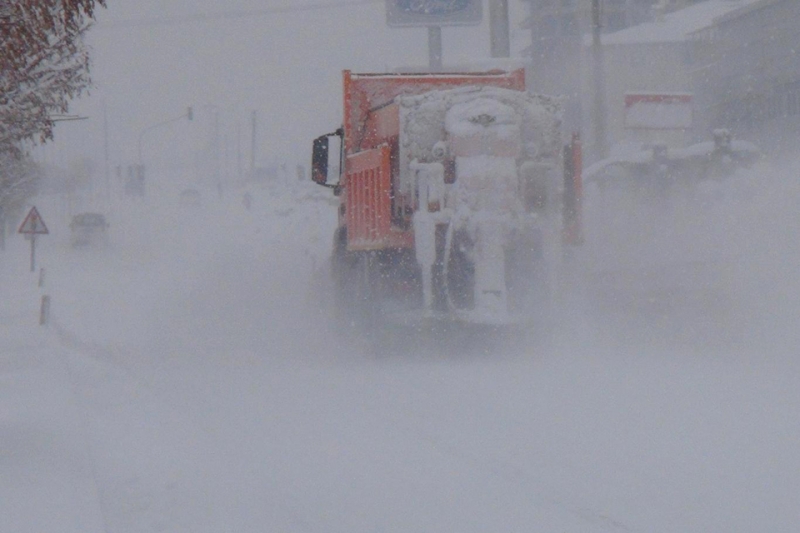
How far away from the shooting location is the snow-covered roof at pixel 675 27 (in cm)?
7150

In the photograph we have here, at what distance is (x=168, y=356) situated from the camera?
1584 centimetres

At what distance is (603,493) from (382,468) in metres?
1.58

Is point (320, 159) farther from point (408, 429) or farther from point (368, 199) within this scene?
point (408, 429)

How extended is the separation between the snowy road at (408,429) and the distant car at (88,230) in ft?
137

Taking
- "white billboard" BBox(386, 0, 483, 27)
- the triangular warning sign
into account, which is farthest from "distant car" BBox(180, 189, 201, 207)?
the triangular warning sign

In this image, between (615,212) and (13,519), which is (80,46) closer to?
(13,519)

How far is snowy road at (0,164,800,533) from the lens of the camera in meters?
6.48

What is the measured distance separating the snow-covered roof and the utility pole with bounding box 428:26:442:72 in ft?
116

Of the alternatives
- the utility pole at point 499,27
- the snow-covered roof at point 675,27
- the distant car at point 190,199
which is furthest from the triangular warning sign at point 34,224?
Result: the distant car at point 190,199

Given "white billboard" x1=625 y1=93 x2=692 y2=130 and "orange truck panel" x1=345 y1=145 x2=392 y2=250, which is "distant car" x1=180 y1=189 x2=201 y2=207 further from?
"orange truck panel" x1=345 y1=145 x2=392 y2=250

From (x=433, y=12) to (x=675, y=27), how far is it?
3960 cm

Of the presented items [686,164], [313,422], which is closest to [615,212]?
[686,164]

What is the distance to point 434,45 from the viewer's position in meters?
36.9

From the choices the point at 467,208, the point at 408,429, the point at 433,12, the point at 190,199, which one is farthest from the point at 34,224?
the point at 190,199
